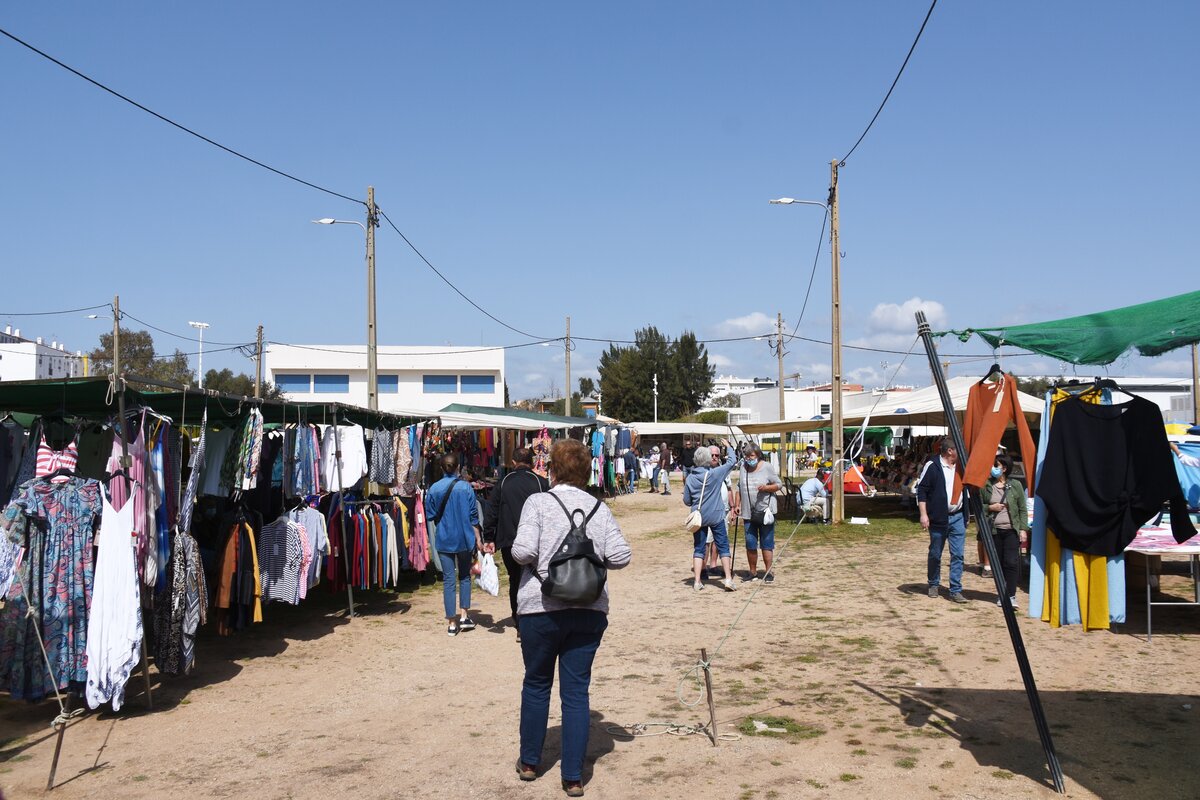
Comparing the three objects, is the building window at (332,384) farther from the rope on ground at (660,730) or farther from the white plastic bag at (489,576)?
the rope on ground at (660,730)

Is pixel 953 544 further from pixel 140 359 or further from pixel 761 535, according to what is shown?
pixel 140 359

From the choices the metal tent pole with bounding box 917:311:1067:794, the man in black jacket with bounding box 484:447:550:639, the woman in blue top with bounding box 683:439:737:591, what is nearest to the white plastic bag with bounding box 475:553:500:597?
the woman in blue top with bounding box 683:439:737:591

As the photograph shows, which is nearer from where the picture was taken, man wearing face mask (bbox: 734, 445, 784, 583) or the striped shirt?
the striped shirt

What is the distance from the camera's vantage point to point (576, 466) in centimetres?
493

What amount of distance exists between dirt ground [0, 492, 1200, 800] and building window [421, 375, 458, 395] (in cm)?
4662

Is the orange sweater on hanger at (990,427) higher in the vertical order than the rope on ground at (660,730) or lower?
higher

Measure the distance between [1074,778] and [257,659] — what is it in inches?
242

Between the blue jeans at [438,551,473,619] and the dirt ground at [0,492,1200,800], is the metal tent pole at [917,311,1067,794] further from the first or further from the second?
the blue jeans at [438,551,473,619]

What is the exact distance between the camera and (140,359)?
5378cm

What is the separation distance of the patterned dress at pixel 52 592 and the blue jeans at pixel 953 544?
796cm

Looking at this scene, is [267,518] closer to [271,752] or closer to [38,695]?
[38,695]

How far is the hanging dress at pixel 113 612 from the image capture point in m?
5.85

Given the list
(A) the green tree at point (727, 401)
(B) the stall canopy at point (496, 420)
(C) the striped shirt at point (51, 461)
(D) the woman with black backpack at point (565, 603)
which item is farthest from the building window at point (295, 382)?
(D) the woman with black backpack at point (565, 603)

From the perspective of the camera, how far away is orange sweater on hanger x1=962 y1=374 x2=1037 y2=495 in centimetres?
498
